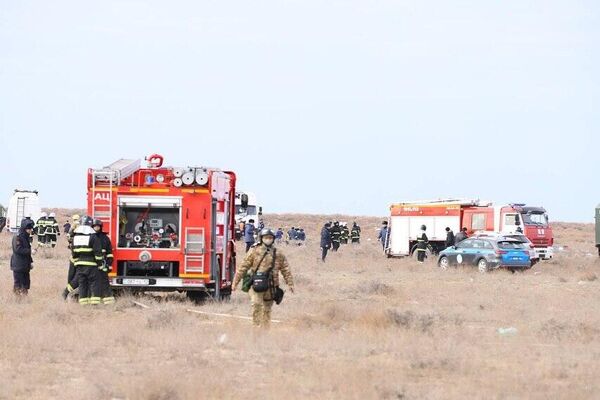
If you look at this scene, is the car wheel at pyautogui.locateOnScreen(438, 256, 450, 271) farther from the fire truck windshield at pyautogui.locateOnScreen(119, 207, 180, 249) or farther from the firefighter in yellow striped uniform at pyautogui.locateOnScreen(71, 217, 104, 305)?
the firefighter in yellow striped uniform at pyautogui.locateOnScreen(71, 217, 104, 305)

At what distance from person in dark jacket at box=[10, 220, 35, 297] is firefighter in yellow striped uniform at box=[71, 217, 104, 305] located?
1.66 meters

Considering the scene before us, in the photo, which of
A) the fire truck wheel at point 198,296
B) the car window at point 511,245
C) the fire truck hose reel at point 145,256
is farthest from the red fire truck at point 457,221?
the fire truck hose reel at point 145,256

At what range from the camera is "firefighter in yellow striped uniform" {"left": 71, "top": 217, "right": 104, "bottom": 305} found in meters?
20.2

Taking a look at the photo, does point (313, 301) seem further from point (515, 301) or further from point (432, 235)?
point (432, 235)

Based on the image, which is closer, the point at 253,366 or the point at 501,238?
the point at 253,366

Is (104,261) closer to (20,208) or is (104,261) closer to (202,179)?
(202,179)

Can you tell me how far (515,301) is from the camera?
80.3ft

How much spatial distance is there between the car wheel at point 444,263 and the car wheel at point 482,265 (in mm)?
1530

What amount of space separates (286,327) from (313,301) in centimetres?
588

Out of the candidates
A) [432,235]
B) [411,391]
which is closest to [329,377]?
[411,391]

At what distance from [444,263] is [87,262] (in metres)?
19.7

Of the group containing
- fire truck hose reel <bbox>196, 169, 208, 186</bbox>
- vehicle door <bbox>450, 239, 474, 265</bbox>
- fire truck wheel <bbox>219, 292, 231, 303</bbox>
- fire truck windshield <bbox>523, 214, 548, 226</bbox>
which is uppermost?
fire truck hose reel <bbox>196, 169, 208, 186</bbox>

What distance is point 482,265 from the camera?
36000 mm

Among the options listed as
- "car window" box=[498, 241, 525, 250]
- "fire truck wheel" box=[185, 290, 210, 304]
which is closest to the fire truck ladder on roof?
"car window" box=[498, 241, 525, 250]
